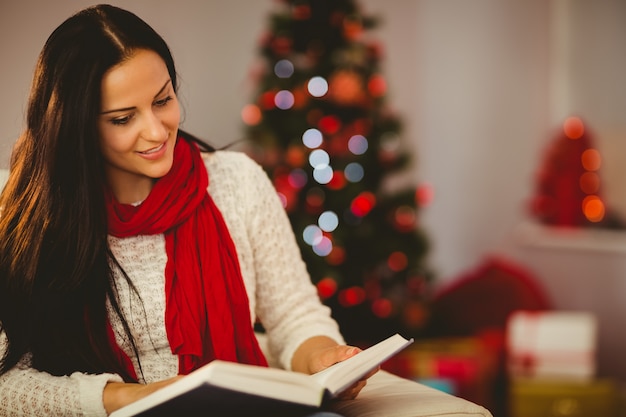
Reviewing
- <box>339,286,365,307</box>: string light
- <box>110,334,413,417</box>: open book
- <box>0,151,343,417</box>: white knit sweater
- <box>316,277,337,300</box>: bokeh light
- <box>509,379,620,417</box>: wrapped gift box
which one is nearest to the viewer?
<box>110,334,413,417</box>: open book

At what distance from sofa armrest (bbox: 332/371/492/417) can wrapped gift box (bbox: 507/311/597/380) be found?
162 cm

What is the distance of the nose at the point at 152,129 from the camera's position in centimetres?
126

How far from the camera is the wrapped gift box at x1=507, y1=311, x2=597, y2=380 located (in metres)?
2.78

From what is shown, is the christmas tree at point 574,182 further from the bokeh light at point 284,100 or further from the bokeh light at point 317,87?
the bokeh light at point 284,100

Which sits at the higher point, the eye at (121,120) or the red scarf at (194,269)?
the eye at (121,120)

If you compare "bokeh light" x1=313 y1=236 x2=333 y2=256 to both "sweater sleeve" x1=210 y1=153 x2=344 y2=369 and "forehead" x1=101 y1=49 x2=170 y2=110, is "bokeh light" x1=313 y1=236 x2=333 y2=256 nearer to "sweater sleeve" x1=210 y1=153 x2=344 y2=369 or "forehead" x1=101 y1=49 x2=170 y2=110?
"sweater sleeve" x1=210 y1=153 x2=344 y2=369

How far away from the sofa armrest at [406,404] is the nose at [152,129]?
507mm

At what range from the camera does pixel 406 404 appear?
1.22m

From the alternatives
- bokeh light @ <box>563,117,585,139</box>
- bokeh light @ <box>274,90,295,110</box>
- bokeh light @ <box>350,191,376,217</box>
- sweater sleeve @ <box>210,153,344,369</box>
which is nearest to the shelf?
bokeh light @ <box>563,117,585,139</box>

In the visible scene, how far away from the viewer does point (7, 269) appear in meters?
1.30

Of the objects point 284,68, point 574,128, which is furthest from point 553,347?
point 284,68

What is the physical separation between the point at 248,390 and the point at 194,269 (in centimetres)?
→ 46

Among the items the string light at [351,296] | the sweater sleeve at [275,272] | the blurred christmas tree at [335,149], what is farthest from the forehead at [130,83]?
the string light at [351,296]

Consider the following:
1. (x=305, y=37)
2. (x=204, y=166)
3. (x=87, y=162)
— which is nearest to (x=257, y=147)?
(x=305, y=37)
